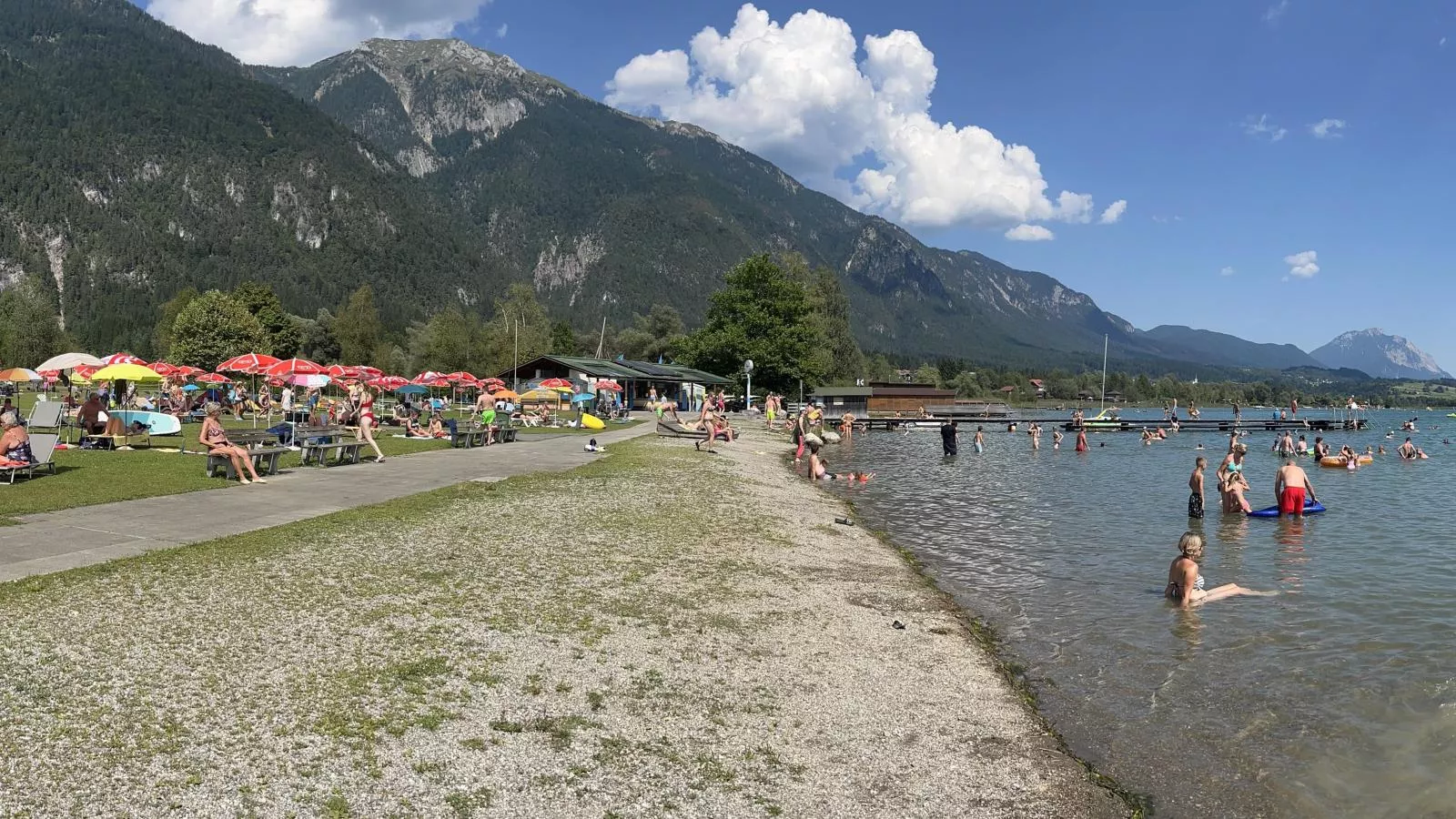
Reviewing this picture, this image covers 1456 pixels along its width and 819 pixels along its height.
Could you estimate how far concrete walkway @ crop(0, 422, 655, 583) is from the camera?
29.7 feet

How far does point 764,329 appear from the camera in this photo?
255ft

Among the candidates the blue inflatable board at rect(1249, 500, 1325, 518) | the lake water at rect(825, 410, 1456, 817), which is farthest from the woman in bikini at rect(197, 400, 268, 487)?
the blue inflatable board at rect(1249, 500, 1325, 518)

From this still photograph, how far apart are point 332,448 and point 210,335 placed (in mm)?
78408

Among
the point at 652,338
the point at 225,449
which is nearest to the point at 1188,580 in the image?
the point at 225,449

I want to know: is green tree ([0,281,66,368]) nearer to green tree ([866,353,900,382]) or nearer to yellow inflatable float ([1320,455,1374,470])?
green tree ([866,353,900,382])

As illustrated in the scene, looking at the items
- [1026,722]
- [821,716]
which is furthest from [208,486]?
[1026,722]

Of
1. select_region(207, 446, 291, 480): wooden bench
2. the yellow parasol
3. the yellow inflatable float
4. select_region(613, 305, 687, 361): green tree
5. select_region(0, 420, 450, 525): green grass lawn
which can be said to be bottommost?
the yellow inflatable float

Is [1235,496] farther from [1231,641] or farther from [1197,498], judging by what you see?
[1231,641]

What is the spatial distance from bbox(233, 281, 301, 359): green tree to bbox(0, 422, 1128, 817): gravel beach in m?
101

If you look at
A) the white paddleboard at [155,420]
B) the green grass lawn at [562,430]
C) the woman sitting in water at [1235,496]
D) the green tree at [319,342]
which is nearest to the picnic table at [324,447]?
the white paddleboard at [155,420]

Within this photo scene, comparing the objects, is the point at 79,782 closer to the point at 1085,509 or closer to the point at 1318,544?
the point at 1318,544

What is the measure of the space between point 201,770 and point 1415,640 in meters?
12.1

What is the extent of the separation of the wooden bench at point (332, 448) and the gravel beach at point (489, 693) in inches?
356

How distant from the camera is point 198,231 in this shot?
655 feet
